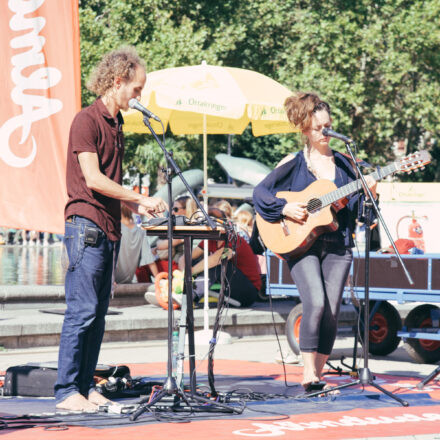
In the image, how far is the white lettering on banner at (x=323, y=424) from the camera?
4949 millimetres

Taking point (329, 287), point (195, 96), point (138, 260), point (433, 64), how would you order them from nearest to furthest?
point (329, 287) < point (195, 96) < point (138, 260) < point (433, 64)

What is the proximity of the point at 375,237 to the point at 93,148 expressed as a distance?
13.4m

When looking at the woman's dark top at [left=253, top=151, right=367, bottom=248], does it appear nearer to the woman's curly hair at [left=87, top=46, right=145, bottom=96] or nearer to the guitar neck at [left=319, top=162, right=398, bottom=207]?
the guitar neck at [left=319, top=162, right=398, bottom=207]

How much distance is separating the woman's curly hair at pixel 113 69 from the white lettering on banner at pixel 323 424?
2254 mm

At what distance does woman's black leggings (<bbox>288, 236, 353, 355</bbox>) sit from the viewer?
20.6 ft

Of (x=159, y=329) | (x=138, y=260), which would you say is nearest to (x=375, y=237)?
(x=138, y=260)

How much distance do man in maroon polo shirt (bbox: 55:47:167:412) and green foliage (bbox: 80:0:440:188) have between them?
74.2 ft

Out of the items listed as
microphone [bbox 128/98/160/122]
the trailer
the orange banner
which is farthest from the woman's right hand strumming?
the orange banner

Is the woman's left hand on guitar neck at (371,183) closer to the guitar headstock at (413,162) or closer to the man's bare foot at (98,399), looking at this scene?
the guitar headstock at (413,162)

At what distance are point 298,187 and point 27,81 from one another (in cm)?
389

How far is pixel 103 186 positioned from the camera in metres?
5.45

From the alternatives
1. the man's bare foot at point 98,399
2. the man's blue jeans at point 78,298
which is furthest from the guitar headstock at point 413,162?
the man's bare foot at point 98,399

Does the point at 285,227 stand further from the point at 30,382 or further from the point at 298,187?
the point at 30,382

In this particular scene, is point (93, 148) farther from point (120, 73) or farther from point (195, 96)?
point (195, 96)
